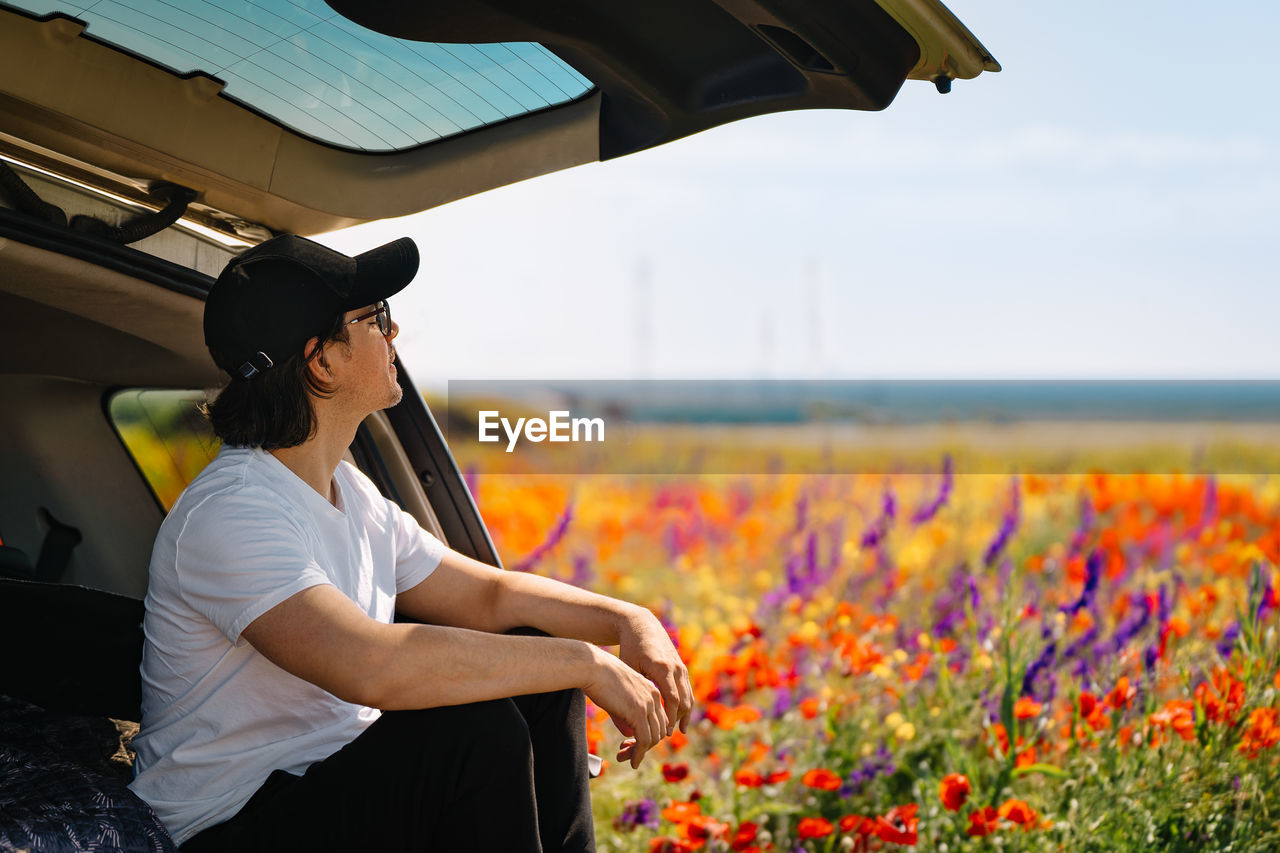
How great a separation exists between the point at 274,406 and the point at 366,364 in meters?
0.19

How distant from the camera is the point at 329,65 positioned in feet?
6.05

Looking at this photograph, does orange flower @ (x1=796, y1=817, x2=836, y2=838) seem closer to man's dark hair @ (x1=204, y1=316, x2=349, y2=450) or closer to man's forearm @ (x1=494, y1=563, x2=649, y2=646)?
man's forearm @ (x1=494, y1=563, x2=649, y2=646)

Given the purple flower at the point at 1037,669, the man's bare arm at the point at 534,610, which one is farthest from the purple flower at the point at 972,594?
the man's bare arm at the point at 534,610

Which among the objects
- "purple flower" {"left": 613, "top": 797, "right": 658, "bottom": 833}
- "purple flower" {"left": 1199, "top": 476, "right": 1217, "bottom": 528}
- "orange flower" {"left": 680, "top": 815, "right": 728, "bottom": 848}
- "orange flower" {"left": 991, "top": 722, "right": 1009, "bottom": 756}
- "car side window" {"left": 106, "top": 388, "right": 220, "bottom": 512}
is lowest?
"purple flower" {"left": 613, "top": 797, "right": 658, "bottom": 833}

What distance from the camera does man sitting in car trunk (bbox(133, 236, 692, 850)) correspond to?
169 centimetres

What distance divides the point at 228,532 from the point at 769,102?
107 cm

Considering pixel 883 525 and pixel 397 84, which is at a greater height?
pixel 397 84

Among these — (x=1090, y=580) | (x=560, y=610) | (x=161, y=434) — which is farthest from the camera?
(x=1090, y=580)

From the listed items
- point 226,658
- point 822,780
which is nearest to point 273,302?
point 226,658

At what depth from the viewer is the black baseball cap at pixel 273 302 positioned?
194cm

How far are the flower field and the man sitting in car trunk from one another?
2.82 ft

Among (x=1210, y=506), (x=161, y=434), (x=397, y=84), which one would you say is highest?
(x=397, y=84)

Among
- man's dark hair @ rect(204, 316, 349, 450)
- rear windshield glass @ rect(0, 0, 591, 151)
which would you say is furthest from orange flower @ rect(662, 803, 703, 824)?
rear windshield glass @ rect(0, 0, 591, 151)

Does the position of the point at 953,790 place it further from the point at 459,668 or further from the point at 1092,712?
the point at 459,668
